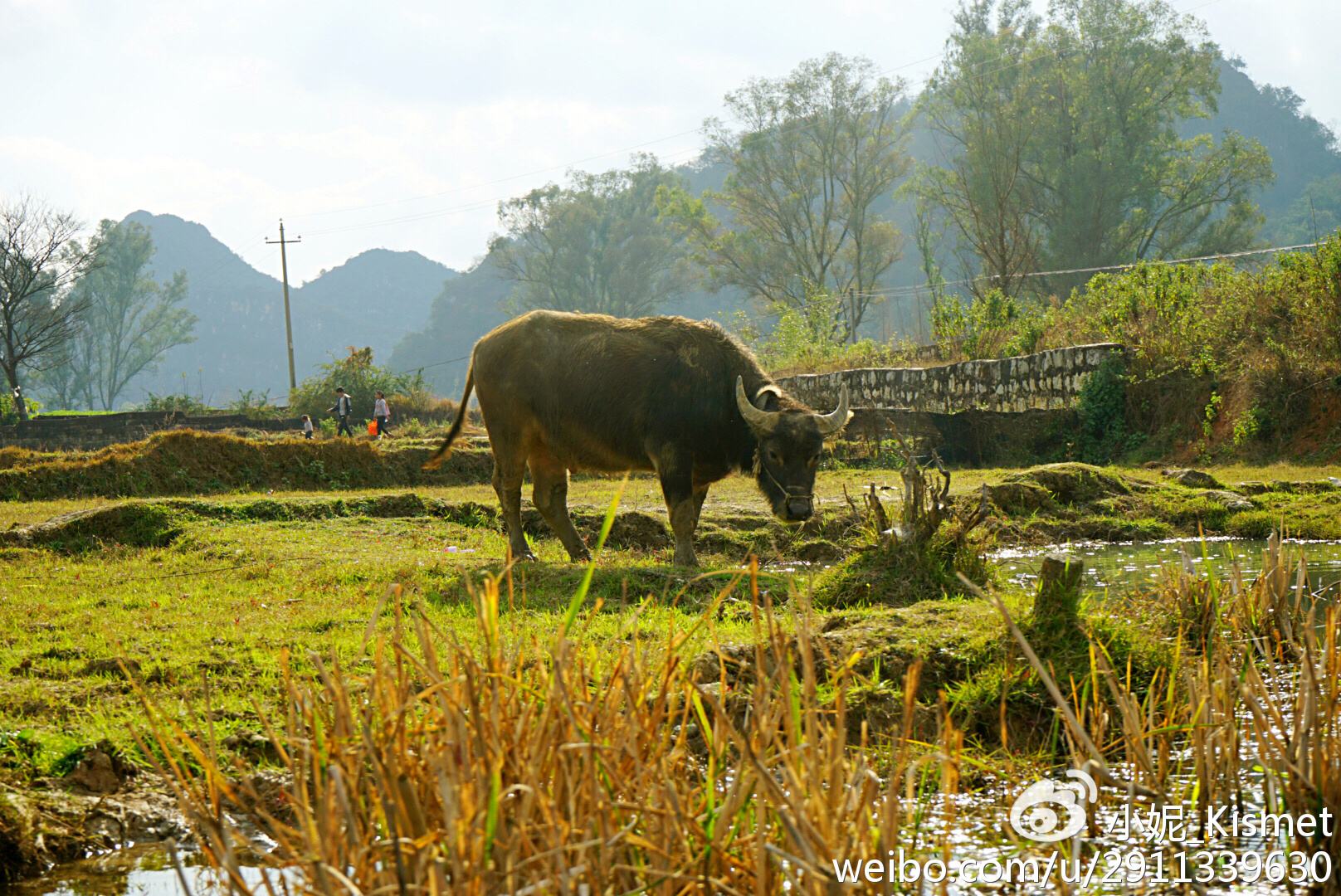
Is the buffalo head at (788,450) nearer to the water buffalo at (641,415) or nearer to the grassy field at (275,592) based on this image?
the water buffalo at (641,415)

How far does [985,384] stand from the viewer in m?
17.9

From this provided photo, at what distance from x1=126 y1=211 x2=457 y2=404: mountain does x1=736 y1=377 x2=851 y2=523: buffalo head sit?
112 meters

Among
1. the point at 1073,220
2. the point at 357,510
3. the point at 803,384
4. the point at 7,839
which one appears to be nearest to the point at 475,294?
→ the point at 1073,220

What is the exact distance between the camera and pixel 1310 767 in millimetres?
2986

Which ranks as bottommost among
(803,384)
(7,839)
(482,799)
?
(7,839)

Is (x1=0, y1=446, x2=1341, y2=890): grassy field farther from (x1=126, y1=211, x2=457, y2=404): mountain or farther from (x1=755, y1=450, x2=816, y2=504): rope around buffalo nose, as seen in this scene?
(x1=126, y1=211, x2=457, y2=404): mountain

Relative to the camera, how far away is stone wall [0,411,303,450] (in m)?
24.3

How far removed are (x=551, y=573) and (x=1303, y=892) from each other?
209 inches

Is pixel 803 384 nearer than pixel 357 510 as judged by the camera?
No

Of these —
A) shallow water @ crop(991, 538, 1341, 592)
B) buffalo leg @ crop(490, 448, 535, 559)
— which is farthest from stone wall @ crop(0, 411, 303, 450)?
shallow water @ crop(991, 538, 1341, 592)

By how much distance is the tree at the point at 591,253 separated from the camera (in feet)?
237

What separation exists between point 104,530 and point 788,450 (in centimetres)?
617

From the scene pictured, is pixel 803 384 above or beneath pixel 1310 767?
above

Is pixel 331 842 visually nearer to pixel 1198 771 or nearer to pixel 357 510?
pixel 1198 771
